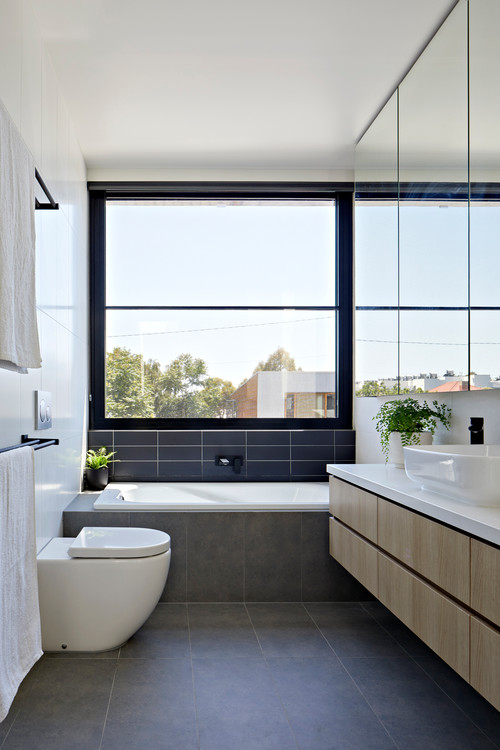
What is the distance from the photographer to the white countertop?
1.62 meters

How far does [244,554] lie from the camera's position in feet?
11.0

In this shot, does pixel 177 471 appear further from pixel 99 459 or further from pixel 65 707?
pixel 65 707

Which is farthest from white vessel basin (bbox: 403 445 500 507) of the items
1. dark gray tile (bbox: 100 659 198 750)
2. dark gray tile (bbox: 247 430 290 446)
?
dark gray tile (bbox: 247 430 290 446)

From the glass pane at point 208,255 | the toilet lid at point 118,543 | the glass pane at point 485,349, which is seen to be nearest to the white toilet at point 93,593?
the toilet lid at point 118,543

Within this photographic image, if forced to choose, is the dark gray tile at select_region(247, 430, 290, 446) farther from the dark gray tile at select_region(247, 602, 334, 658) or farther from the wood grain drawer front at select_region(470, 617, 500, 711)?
the wood grain drawer front at select_region(470, 617, 500, 711)

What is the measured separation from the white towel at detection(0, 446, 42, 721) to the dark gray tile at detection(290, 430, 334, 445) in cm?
234

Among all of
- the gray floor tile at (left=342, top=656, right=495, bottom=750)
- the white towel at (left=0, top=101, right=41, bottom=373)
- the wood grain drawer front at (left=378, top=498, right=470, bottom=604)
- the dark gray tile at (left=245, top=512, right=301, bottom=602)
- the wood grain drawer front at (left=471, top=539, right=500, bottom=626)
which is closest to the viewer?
the wood grain drawer front at (left=471, top=539, right=500, bottom=626)

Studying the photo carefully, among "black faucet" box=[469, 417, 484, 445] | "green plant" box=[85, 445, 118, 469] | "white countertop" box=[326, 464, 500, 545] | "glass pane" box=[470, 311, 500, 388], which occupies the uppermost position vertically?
"glass pane" box=[470, 311, 500, 388]

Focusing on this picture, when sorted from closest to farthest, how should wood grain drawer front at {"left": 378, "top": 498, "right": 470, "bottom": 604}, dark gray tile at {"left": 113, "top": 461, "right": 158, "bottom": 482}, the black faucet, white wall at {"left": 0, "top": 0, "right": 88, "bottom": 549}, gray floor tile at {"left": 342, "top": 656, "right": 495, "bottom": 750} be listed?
wood grain drawer front at {"left": 378, "top": 498, "right": 470, "bottom": 604} → gray floor tile at {"left": 342, "top": 656, "right": 495, "bottom": 750} → white wall at {"left": 0, "top": 0, "right": 88, "bottom": 549} → the black faucet → dark gray tile at {"left": 113, "top": 461, "right": 158, "bottom": 482}

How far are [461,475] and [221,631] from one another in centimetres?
159

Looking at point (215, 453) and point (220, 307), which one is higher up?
point (220, 307)

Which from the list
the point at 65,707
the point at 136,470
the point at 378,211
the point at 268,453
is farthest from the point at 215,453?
the point at 65,707

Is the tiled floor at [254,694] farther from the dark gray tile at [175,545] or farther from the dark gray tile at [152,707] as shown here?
the dark gray tile at [175,545]

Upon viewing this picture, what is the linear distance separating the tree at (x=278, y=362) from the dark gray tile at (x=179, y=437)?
1.92ft
